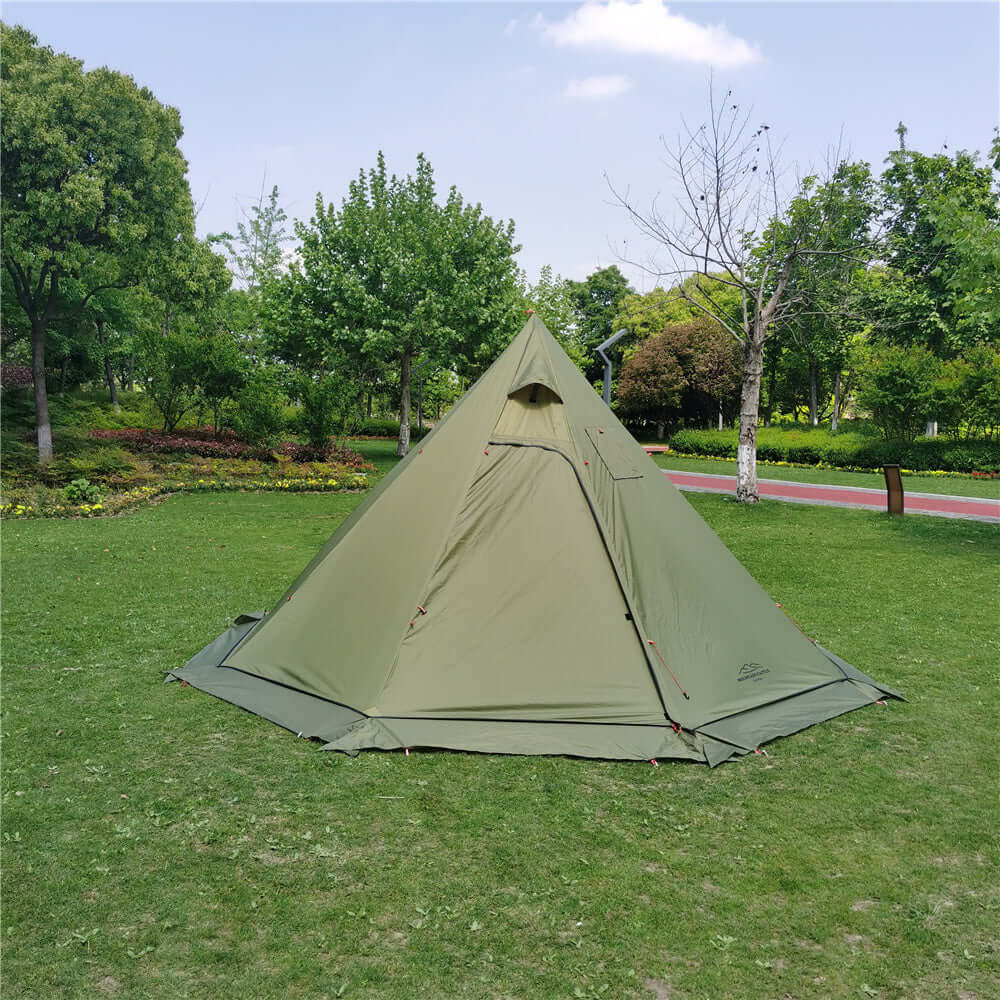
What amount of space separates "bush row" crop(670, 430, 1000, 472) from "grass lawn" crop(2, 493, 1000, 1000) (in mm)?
21130

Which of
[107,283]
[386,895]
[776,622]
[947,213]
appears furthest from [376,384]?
[386,895]

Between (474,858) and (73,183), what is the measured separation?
19.3 meters

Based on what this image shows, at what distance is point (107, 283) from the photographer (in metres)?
20.5

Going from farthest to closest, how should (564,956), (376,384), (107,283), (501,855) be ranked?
(376,384), (107,283), (501,855), (564,956)

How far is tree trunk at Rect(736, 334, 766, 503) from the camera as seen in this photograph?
15734mm

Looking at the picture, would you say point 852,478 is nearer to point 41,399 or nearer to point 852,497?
point 852,497

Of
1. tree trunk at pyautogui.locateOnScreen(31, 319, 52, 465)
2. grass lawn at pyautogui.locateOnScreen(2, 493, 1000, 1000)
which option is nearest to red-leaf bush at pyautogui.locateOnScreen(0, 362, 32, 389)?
tree trunk at pyautogui.locateOnScreen(31, 319, 52, 465)

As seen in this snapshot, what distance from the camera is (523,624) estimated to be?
548cm

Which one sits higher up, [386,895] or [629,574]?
[629,574]

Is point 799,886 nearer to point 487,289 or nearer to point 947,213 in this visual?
point 947,213

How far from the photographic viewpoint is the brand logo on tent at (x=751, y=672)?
5.66 meters

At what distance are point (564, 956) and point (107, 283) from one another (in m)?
21.7

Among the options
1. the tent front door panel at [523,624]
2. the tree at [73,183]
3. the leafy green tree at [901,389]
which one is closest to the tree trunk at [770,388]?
the leafy green tree at [901,389]

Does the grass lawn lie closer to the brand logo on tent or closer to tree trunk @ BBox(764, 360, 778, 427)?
the brand logo on tent
